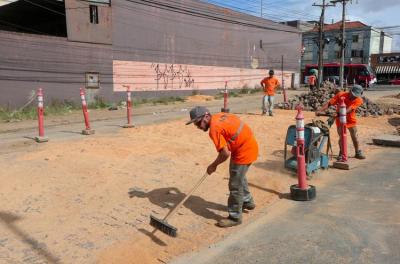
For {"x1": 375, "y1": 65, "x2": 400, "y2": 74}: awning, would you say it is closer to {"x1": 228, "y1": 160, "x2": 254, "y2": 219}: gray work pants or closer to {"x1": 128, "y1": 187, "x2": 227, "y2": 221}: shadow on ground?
{"x1": 128, "y1": 187, "x2": 227, "y2": 221}: shadow on ground

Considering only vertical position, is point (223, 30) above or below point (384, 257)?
above

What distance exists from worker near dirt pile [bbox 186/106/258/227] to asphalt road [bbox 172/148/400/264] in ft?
0.91

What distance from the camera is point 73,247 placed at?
427 centimetres

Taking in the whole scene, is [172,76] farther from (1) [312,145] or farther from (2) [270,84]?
(1) [312,145]

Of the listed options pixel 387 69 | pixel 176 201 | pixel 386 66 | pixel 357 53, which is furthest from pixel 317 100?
pixel 357 53

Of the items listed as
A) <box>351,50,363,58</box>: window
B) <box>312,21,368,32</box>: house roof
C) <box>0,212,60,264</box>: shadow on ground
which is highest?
<box>312,21,368,32</box>: house roof

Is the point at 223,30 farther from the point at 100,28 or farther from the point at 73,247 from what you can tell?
the point at 73,247

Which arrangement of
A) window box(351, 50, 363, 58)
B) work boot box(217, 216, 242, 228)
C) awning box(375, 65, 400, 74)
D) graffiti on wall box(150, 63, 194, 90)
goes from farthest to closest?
window box(351, 50, 363, 58) < awning box(375, 65, 400, 74) < graffiti on wall box(150, 63, 194, 90) < work boot box(217, 216, 242, 228)

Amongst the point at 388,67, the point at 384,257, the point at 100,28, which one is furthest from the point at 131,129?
the point at 388,67

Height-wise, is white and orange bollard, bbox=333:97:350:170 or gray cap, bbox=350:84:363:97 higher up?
gray cap, bbox=350:84:363:97

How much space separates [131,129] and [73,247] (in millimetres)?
7608

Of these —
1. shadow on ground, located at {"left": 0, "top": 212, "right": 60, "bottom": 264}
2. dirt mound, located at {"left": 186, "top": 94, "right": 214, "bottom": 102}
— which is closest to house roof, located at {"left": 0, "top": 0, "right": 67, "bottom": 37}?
dirt mound, located at {"left": 186, "top": 94, "right": 214, "bottom": 102}

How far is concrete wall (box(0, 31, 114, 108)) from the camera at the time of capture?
18.3m

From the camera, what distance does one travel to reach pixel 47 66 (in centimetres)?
1981
